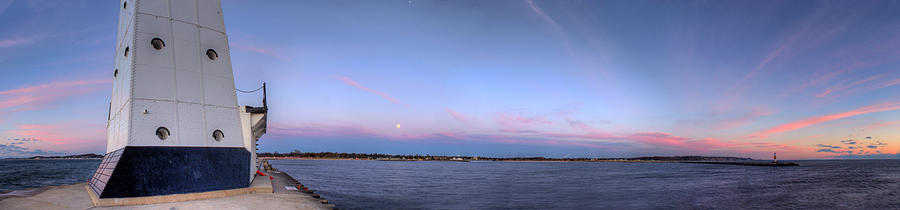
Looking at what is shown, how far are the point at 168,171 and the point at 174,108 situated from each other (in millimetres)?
1907

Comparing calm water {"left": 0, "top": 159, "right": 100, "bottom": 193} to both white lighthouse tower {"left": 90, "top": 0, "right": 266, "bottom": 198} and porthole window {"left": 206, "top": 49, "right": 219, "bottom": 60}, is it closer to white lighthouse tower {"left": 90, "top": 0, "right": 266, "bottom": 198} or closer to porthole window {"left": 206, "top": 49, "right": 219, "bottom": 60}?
white lighthouse tower {"left": 90, "top": 0, "right": 266, "bottom": 198}

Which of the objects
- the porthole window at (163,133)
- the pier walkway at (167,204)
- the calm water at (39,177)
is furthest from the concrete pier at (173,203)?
the calm water at (39,177)

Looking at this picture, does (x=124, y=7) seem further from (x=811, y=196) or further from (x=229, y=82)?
(x=811, y=196)

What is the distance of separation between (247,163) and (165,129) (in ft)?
8.77

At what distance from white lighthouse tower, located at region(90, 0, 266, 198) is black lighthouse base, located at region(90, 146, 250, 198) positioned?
22 millimetres

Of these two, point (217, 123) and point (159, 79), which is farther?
point (217, 123)

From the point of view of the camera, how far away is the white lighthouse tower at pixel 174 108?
37.2 ft

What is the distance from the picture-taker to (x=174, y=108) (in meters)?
12.3

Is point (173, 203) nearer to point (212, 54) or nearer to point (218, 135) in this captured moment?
point (218, 135)

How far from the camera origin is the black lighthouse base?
429 inches

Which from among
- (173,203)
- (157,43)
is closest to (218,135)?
(173,203)

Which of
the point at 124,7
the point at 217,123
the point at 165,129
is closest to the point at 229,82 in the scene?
the point at 217,123

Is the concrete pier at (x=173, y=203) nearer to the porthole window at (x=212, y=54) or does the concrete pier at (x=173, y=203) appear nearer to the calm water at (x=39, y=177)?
the porthole window at (x=212, y=54)

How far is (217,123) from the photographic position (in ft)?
43.3
